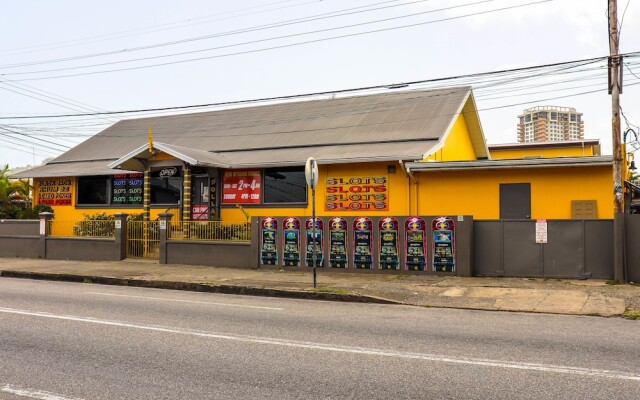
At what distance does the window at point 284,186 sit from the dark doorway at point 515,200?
6.98m

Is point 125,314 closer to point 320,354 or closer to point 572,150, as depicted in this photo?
point 320,354

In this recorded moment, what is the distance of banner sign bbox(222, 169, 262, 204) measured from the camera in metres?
20.5

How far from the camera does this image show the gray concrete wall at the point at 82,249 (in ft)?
61.4

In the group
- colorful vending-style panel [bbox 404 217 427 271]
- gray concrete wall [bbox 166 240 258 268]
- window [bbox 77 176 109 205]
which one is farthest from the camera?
window [bbox 77 176 109 205]

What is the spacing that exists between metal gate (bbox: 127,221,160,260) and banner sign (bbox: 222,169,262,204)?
337 cm

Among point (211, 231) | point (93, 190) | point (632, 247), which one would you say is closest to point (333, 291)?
point (211, 231)

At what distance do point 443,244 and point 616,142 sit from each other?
4.82m

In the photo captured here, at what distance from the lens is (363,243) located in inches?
589

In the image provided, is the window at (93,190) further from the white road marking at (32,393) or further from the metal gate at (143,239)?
the white road marking at (32,393)

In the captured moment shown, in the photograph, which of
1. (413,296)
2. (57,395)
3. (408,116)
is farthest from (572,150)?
(57,395)

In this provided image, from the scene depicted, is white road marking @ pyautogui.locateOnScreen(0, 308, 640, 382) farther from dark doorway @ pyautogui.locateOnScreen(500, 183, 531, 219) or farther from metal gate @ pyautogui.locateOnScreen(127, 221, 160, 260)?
dark doorway @ pyautogui.locateOnScreen(500, 183, 531, 219)

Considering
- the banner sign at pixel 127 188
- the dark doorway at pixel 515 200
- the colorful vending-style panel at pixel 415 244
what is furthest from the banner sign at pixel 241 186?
the dark doorway at pixel 515 200

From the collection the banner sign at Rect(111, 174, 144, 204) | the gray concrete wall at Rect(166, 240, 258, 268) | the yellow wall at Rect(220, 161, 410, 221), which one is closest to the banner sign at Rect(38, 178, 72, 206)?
the banner sign at Rect(111, 174, 144, 204)

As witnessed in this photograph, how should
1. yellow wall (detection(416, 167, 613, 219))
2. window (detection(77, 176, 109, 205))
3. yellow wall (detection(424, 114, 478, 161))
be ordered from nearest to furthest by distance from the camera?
yellow wall (detection(416, 167, 613, 219)), yellow wall (detection(424, 114, 478, 161)), window (detection(77, 176, 109, 205))
